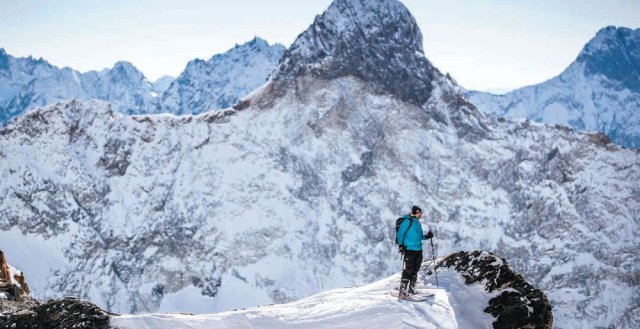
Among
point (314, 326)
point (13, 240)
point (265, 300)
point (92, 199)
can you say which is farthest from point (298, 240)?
point (314, 326)

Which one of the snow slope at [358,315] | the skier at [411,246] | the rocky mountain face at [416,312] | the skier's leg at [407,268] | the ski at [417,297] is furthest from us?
the skier at [411,246]

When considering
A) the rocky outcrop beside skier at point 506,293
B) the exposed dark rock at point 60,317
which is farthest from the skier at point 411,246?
the exposed dark rock at point 60,317

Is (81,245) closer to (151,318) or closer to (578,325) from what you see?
(578,325)


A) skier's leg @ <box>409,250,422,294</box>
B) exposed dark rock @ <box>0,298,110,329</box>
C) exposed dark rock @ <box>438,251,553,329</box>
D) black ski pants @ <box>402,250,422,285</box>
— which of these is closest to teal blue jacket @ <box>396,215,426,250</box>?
black ski pants @ <box>402,250,422,285</box>

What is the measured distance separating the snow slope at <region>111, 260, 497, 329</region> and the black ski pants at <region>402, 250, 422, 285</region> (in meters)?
0.82

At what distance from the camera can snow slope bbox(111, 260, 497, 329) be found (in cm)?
1677

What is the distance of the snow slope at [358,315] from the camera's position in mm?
16766

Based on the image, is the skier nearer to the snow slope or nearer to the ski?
the ski

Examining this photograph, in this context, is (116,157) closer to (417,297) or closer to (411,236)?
(411,236)

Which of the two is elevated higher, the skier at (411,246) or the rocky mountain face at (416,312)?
the skier at (411,246)

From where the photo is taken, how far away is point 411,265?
19562mm

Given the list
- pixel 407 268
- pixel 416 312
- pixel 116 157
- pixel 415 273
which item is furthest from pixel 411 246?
pixel 116 157

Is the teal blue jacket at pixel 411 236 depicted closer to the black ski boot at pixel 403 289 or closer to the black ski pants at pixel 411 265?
the black ski pants at pixel 411 265

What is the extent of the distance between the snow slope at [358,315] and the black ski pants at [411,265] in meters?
0.82
